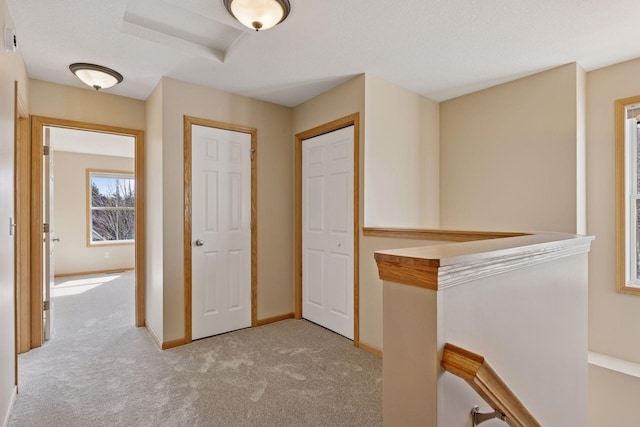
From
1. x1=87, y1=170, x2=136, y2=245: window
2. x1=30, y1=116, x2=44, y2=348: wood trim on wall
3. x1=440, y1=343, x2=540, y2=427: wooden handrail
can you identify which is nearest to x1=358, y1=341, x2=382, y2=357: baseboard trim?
x1=440, y1=343, x2=540, y2=427: wooden handrail

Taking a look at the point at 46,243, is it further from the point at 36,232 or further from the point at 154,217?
the point at 154,217

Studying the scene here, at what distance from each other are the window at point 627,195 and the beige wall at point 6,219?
424 cm

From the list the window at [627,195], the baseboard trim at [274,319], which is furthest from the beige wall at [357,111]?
the window at [627,195]

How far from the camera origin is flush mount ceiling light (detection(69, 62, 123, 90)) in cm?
267

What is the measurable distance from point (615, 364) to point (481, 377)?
270 centimetres

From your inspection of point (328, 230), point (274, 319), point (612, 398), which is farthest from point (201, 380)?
point (612, 398)

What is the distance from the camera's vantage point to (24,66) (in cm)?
→ 267

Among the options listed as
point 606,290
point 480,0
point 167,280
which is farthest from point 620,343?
point 167,280

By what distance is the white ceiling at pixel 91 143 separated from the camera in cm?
498

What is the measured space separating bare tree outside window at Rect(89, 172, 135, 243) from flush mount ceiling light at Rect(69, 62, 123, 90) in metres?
4.34

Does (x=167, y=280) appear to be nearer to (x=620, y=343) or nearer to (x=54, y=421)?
(x=54, y=421)

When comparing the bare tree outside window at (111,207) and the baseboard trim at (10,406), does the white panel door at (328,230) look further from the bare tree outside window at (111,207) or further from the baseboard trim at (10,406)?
the bare tree outside window at (111,207)

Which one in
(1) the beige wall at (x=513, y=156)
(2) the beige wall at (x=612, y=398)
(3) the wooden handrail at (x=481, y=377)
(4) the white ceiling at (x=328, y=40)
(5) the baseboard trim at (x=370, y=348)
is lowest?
(2) the beige wall at (x=612, y=398)

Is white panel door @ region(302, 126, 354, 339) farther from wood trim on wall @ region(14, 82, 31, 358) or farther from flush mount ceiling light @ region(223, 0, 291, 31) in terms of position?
wood trim on wall @ region(14, 82, 31, 358)
